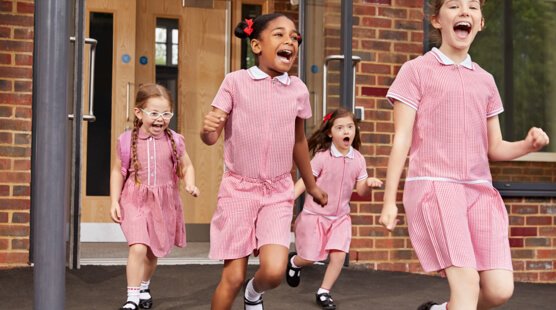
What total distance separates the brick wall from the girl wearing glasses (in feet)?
4.82

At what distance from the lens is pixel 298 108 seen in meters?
3.44

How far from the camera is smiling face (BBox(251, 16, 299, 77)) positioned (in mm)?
3354

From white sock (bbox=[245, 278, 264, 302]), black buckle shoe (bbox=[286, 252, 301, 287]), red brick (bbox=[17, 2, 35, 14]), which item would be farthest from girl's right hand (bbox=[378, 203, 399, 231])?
red brick (bbox=[17, 2, 35, 14])

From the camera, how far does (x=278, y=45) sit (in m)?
3.36

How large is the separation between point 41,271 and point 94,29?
5800mm

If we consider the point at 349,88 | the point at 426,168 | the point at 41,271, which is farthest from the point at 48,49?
the point at 349,88

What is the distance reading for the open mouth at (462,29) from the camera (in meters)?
2.99

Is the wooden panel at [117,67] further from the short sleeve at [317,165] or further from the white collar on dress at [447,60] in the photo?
the white collar on dress at [447,60]

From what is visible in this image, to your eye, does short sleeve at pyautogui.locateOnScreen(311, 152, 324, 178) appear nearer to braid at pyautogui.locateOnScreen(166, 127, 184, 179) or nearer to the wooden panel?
braid at pyautogui.locateOnScreen(166, 127, 184, 179)

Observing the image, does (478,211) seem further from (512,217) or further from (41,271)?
(512,217)

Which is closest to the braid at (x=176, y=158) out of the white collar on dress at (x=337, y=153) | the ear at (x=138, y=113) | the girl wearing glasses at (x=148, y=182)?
the girl wearing glasses at (x=148, y=182)

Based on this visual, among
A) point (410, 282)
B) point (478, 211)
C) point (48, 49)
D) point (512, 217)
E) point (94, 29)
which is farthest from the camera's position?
point (94, 29)

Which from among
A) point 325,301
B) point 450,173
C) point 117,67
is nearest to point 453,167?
point 450,173

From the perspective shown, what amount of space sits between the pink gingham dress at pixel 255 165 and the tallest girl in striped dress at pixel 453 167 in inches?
21.3
